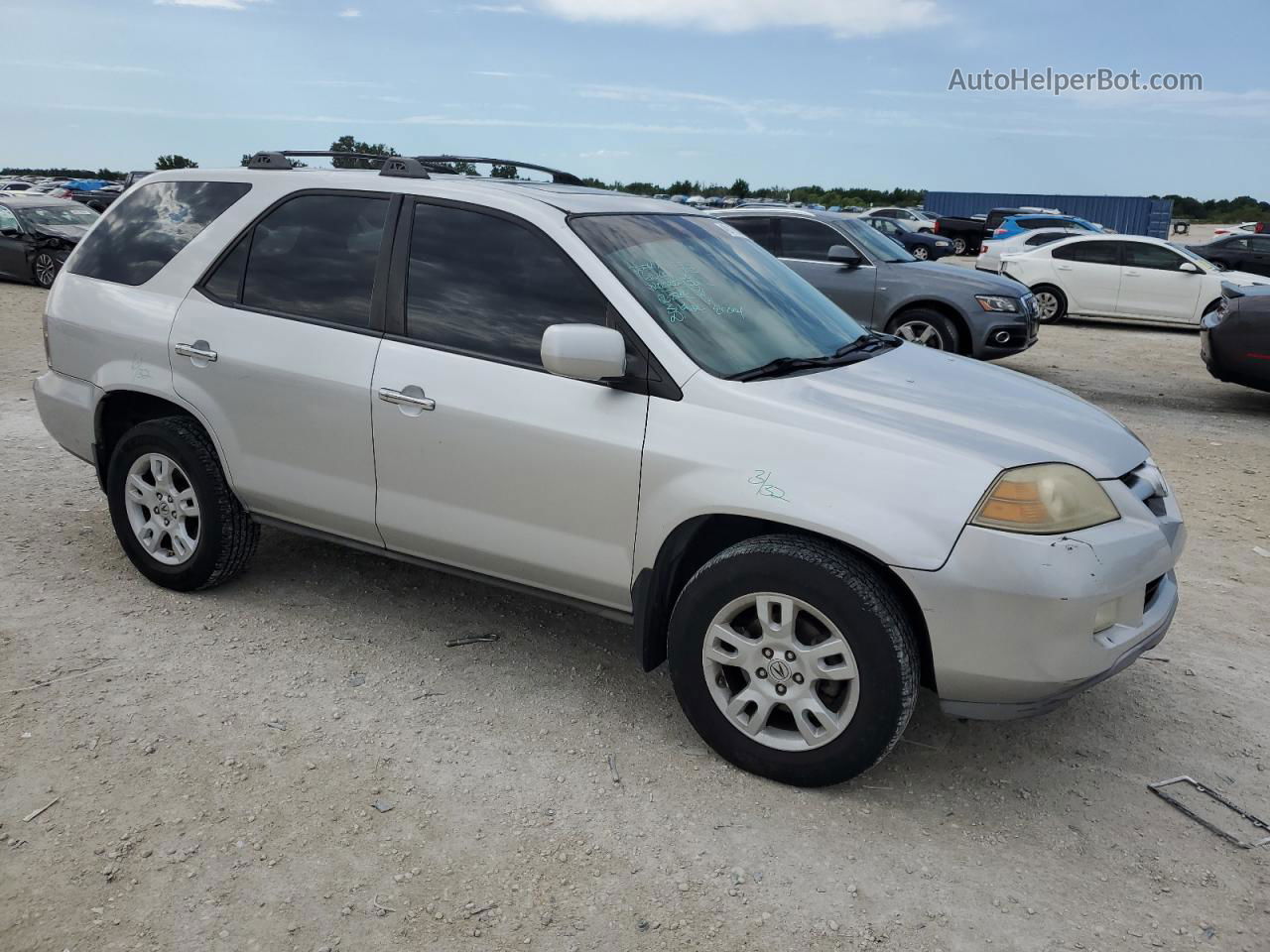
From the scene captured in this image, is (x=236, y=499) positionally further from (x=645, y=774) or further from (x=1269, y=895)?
(x=1269, y=895)

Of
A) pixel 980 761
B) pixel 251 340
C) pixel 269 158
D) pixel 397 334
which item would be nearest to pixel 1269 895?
pixel 980 761

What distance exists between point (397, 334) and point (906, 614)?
6.68 feet

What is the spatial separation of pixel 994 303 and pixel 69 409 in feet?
27.3

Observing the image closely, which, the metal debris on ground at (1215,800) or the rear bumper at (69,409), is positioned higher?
the rear bumper at (69,409)

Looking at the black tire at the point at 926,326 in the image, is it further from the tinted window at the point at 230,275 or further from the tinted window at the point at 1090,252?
the tinted window at the point at 230,275

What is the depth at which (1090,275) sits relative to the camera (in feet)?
50.8

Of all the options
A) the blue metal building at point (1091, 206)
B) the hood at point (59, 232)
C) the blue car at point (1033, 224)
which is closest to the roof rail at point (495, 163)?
the hood at point (59, 232)

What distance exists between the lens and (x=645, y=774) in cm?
342

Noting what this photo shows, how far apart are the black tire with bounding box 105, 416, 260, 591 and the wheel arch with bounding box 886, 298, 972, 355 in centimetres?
745

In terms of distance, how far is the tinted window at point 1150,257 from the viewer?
15273mm

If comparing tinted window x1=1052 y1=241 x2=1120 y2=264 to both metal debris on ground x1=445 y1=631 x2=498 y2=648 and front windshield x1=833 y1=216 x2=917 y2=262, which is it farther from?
metal debris on ground x1=445 y1=631 x2=498 y2=648

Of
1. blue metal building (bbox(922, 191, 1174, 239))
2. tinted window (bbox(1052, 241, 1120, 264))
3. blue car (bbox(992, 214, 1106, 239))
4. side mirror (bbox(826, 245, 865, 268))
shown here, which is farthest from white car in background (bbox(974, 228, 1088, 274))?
blue metal building (bbox(922, 191, 1174, 239))

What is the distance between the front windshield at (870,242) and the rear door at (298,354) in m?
7.54

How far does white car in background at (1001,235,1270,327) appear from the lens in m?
15.1
